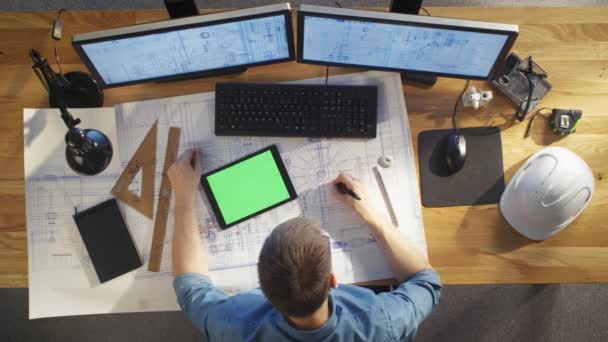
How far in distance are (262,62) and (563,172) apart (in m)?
0.78

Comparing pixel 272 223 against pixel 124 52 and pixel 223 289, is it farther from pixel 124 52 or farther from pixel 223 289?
pixel 124 52

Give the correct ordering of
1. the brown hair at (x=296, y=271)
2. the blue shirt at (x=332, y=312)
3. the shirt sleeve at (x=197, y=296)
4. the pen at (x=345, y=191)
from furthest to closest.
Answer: the pen at (x=345, y=191) → the shirt sleeve at (x=197, y=296) → the blue shirt at (x=332, y=312) → the brown hair at (x=296, y=271)

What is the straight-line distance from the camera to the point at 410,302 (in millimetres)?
1049

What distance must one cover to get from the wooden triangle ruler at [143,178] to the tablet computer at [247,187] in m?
0.15

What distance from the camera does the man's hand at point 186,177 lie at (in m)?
1.15

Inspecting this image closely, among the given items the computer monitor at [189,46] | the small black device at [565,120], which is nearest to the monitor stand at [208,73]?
the computer monitor at [189,46]

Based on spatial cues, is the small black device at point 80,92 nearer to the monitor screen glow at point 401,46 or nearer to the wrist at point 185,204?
the wrist at point 185,204

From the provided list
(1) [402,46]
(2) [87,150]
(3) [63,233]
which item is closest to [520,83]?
(1) [402,46]

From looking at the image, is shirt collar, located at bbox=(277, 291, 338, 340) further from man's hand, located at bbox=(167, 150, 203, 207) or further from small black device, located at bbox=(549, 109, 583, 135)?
small black device, located at bbox=(549, 109, 583, 135)

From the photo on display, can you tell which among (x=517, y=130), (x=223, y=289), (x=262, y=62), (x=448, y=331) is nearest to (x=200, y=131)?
(x=262, y=62)

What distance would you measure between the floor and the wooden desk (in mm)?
702

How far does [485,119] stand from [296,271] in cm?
73

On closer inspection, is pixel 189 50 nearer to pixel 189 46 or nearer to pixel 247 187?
pixel 189 46

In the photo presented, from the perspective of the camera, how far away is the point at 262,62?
1.17 meters
